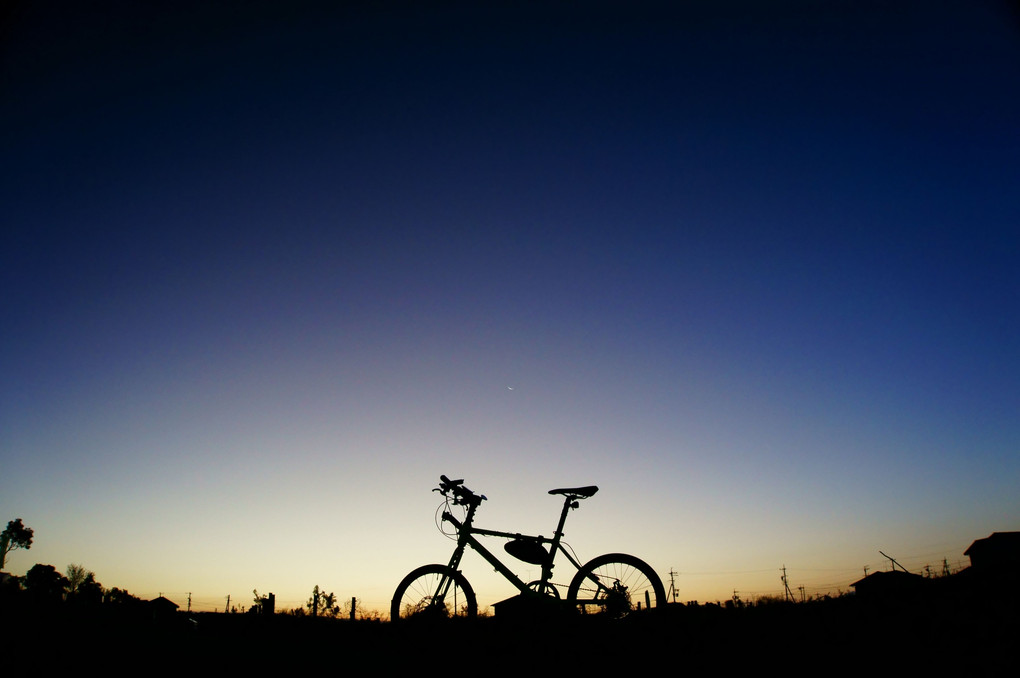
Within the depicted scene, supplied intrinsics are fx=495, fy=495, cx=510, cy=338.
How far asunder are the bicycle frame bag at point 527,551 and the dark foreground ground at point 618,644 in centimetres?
80

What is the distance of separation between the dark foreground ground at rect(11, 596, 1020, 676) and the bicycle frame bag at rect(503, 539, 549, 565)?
798 mm

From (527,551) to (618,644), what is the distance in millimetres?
1992

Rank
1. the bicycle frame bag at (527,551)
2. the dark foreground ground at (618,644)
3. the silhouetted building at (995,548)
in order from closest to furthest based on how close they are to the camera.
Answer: the dark foreground ground at (618,644), the bicycle frame bag at (527,551), the silhouetted building at (995,548)

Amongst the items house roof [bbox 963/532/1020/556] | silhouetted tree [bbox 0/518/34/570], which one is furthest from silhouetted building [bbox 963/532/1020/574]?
silhouetted tree [bbox 0/518/34/570]

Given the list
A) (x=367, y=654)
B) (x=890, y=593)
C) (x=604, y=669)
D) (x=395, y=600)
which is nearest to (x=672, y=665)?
(x=604, y=669)

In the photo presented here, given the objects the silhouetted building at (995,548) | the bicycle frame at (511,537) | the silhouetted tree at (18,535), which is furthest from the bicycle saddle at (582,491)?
the silhouetted tree at (18,535)

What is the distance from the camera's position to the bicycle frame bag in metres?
7.06

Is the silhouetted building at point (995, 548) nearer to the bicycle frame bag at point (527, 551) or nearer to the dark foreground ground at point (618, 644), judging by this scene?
the dark foreground ground at point (618, 644)

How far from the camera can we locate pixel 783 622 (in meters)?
5.93

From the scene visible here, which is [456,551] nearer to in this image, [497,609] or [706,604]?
[497,609]

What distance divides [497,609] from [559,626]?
1048mm

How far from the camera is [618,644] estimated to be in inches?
211

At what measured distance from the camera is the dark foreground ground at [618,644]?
456cm

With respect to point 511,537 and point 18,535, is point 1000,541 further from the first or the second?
point 18,535
